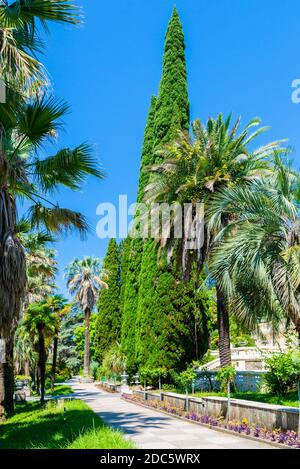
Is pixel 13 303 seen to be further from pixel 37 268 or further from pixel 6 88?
pixel 37 268

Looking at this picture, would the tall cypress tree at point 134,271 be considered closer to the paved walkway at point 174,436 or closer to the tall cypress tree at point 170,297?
the tall cypress tree at point 170,297

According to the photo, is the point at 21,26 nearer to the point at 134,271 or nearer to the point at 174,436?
the point at 174,436

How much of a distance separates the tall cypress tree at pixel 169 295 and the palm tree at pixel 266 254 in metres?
10.7

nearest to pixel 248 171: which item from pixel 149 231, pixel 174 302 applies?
pixel 149 231

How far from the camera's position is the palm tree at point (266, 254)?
38.8ft

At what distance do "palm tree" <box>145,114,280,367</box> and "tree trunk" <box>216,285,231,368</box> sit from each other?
4cm

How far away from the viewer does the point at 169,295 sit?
2442 cm

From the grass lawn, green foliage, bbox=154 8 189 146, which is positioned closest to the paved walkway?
the grass lawn

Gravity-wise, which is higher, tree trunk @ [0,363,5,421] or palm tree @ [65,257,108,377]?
palm tree @ [65,257,108,377]

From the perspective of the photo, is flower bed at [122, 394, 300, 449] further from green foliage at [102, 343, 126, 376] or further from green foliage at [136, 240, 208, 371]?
green foliage at [102, 343, 126, 376]

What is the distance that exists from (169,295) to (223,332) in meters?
5.77

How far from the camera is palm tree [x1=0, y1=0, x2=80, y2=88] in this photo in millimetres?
8328

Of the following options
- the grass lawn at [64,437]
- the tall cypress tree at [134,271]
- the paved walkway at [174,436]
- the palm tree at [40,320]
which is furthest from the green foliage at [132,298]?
the grass lawn at [64,437]

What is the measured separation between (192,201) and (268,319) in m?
8.48
